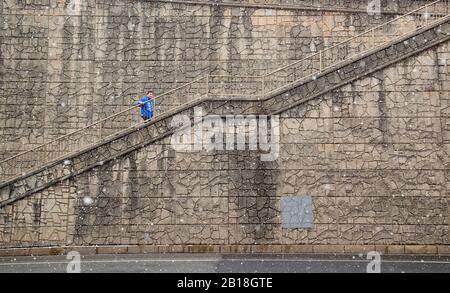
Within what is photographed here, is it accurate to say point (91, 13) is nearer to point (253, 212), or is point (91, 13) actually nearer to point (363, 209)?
point (253, 212)

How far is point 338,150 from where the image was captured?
14.7 meters

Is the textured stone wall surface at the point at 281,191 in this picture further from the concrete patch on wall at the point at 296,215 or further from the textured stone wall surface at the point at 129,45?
the textured stone wall surface at the point at 129,45

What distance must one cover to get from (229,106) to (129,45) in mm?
5055

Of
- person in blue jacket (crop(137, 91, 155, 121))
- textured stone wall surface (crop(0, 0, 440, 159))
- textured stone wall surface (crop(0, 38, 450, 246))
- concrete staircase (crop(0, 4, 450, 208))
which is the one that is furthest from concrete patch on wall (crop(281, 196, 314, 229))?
textured stone wall surface (crop(0, 0, 440, 159))

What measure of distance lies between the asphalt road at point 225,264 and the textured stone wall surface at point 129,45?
17.7 ft

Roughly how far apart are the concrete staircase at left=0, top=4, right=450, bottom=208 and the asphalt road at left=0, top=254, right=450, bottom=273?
82.3 inches

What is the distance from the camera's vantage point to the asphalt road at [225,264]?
12.4 m

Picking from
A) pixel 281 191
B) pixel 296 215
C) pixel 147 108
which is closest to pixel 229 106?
pixel 147 108

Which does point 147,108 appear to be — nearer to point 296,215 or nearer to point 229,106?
point 229,106

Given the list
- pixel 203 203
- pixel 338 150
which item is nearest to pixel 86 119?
pixel 203 203

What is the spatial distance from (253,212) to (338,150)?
2841 mm

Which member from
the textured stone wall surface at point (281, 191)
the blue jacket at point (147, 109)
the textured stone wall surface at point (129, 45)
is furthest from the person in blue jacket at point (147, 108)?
the textured stone wall surface at point (129, 45)

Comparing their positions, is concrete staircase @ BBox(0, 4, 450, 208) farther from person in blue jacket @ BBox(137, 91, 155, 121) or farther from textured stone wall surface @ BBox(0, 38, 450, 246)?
person in blue jacket @ BBox(137, 91, 155, 121)

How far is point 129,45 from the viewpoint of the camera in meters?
17.7
